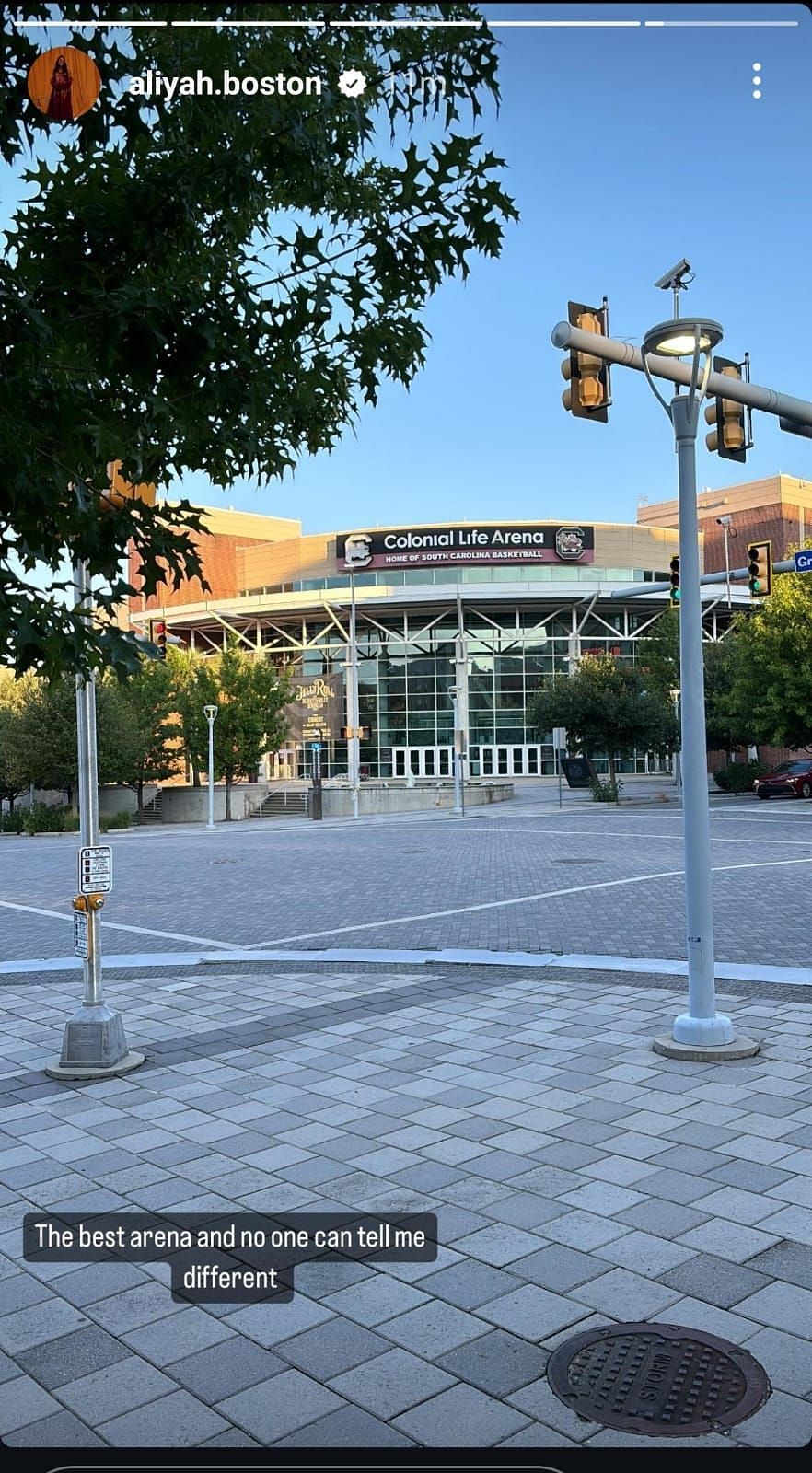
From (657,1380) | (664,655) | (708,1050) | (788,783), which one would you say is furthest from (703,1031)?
(664,655)

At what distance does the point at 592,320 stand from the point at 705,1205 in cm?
651

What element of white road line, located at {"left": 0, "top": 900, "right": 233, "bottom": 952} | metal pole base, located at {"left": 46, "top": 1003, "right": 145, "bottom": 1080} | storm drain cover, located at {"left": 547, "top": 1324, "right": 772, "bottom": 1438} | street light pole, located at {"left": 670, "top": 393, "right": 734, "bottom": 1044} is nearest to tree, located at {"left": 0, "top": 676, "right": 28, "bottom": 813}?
white road line, located at {"left": 0, "top": 900, "right": 233, "bottom": 952}

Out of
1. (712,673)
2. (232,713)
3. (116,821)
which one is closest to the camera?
(116,821)

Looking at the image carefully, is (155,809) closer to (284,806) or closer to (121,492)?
(284,806)

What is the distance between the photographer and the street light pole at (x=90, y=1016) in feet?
22.8

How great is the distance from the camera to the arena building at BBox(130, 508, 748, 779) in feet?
205

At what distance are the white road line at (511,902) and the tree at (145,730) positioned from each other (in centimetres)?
2756

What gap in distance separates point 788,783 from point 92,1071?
112ft

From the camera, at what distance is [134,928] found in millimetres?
13742

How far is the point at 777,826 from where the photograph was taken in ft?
86.4

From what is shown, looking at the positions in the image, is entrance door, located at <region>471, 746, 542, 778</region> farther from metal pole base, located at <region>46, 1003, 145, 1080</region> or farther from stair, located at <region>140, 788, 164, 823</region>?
metal pole base, located at <region>46, 1003, 145, 1080</region>

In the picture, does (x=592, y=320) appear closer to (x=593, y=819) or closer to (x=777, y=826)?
(x=777, y=826)

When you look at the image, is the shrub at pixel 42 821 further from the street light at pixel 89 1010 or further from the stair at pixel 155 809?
the street light at pixel 89 1010

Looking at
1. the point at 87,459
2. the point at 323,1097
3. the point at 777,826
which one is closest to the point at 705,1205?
the point at 323,1097
